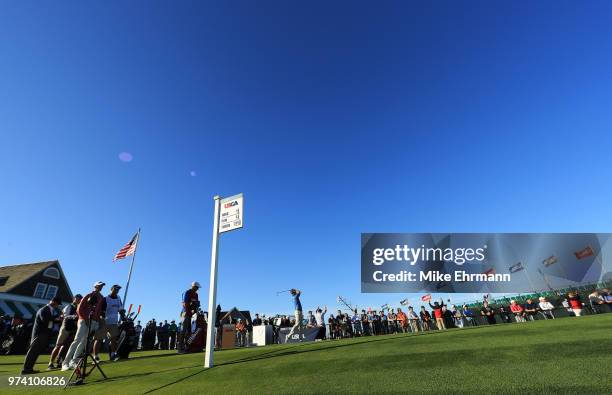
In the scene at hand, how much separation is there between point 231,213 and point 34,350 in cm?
582

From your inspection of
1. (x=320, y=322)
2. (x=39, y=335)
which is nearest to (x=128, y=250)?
(x=320, y=322)

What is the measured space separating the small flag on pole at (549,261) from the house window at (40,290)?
64.7 meters

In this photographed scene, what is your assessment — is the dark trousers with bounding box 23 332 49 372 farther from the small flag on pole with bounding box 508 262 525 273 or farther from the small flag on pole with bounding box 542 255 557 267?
the small flag on pole with bounding box 542 255 557 267

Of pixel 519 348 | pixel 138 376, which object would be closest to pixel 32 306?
pixel 138 376

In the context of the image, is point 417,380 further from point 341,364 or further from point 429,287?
point 429,287

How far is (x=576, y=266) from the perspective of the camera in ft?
152

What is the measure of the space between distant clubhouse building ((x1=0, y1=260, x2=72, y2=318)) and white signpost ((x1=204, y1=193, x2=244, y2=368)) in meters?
35.0

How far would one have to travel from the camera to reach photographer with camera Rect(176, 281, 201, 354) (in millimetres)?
10562

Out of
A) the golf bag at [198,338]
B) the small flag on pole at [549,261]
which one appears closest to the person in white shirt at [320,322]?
the golf bag at [198,338]

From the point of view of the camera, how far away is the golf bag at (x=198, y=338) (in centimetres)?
1085

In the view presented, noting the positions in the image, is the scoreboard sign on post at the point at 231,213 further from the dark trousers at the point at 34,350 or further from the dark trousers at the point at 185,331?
the dark trousers at the point at 34,350

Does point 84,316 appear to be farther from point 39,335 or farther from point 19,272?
point 19,272

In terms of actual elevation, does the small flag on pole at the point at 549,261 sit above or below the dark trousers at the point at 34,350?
above

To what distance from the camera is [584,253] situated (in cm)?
4478
